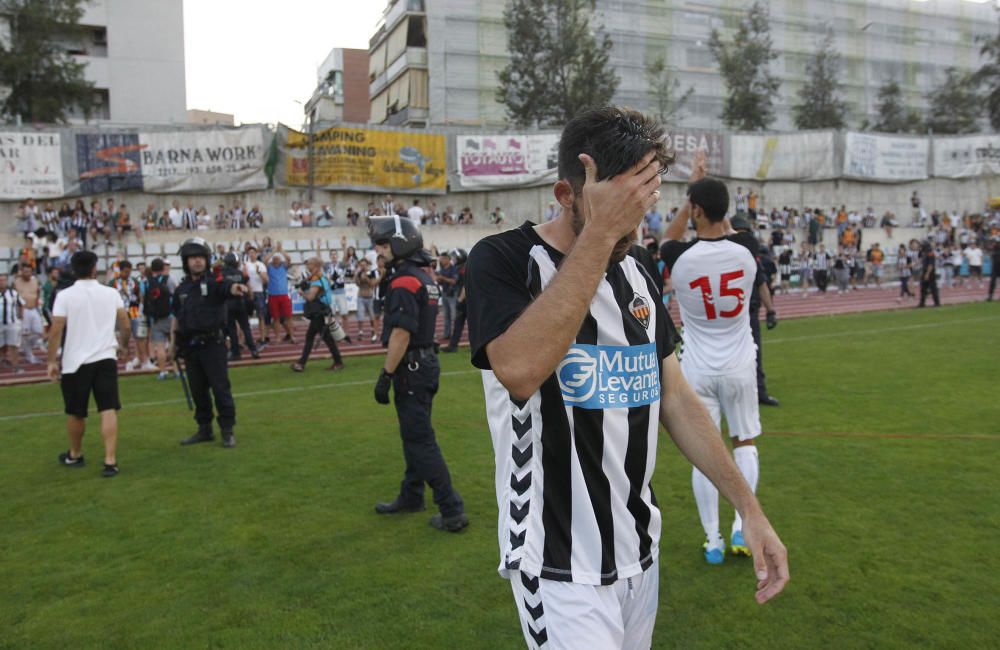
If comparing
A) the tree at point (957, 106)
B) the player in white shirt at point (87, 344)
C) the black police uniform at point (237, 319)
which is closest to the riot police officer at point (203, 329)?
the player in white shirt at point (87, 344)

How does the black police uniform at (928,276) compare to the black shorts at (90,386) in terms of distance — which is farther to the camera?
the black police uniform at (928,276)

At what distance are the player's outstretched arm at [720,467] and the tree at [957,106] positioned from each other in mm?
61922

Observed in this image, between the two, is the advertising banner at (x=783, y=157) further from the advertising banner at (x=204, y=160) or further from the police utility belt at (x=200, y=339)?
the police utility belt at (x=200, y=339)

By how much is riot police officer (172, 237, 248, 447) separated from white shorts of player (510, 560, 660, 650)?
255 inches

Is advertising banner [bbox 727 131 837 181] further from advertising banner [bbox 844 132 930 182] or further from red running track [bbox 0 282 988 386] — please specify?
red running track [bbox 0 282 988 386]

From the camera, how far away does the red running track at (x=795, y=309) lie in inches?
591

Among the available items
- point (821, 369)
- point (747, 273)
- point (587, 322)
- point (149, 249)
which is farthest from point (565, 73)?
point (587, 322)

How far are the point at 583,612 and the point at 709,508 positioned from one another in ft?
9.50

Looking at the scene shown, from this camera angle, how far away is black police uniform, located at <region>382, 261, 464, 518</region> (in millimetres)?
5492

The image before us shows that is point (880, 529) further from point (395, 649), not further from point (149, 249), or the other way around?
point (149, 249)

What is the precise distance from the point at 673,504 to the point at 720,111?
185 feet

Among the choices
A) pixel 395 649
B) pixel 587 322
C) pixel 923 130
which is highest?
pixel 923 130

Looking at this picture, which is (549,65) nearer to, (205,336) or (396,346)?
(205,336)

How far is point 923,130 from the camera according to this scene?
189 feet
